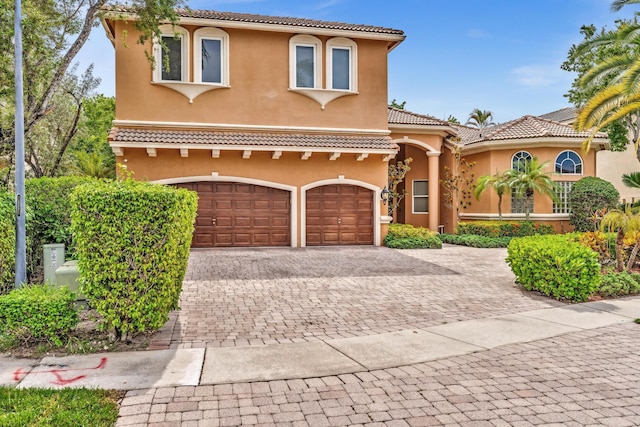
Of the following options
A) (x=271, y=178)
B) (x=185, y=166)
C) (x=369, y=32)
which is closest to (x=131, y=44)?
(x=185, y=166)

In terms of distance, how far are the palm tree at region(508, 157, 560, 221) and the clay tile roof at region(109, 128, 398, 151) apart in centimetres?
674

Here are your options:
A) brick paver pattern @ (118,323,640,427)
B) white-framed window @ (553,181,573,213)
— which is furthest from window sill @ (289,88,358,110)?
brick paver pattern @ (118,323,640,427)

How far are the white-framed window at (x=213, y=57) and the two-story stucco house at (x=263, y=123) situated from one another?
38 mm

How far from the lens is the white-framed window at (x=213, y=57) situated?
17.1m

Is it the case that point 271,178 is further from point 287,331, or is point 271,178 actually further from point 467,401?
point 467,401

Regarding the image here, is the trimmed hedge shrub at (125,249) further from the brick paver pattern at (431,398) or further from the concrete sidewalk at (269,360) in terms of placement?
the brick paver pattern at (431,398)

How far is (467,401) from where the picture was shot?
14.7 feet

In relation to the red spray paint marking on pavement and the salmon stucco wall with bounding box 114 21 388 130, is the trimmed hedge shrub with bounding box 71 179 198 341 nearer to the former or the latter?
the red spray paint marking on pavement

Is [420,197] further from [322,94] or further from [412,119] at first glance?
[322,94]

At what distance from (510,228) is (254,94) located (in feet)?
42.4

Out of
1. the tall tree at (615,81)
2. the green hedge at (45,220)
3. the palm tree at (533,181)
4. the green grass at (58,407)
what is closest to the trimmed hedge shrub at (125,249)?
the green grass at (58,407)

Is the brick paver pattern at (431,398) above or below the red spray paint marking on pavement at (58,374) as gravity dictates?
below

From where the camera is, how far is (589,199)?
67.9 ft

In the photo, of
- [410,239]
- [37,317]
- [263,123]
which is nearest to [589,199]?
[410,239]
